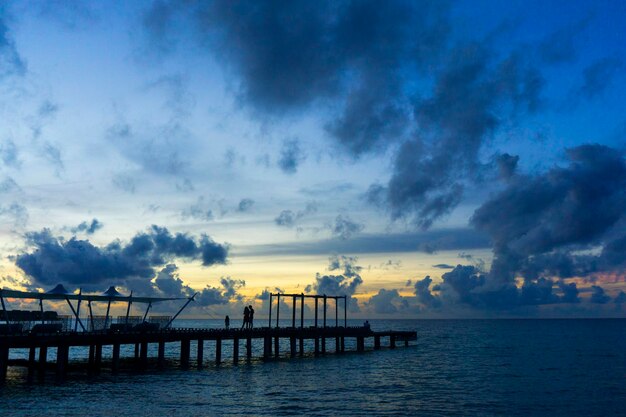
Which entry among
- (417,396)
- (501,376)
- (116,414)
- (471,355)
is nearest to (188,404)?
(116,414)

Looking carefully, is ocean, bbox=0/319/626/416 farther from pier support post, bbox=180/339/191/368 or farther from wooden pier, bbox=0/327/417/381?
pier support post, bbox=180/339/191/368

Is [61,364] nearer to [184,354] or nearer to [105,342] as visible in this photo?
[105,342]

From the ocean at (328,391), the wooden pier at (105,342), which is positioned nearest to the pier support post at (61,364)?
the wooden pier at (105,342)

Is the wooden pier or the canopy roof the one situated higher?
the canopy roof

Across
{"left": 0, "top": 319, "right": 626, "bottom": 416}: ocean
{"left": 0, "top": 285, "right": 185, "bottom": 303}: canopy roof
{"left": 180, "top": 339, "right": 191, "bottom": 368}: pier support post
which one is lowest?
{"left": 0, "top": 319, "right": 626, "bottom": 416}: ocean

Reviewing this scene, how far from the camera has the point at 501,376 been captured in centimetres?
5941

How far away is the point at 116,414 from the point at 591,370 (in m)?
55.8

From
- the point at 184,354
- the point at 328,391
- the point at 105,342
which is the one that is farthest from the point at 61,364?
the point at 328,391

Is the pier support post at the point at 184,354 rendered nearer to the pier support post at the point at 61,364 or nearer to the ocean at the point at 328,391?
the ocean at the point at 328,391

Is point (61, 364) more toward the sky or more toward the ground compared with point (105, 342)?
more toward the ground

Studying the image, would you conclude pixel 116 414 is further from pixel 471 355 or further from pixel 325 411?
pixel 471 355

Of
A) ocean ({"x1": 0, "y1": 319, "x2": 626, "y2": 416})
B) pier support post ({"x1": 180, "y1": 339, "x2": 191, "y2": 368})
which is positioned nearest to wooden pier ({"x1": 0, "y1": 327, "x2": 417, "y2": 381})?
pier support post ({"x1": 180, "y1": 339, "x2": 191, "y2": 368})

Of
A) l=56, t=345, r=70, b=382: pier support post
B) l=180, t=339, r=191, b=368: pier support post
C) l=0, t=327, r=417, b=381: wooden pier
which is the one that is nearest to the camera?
l=0, t=327, r=417, b=381: wooden pier

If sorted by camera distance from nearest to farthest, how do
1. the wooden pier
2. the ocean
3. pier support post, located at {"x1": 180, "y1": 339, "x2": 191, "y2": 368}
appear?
the ocean → the wooden pier → pier support post, located at {"x1": 180, "y1": 339, "x2": 191, "y2": 368}
